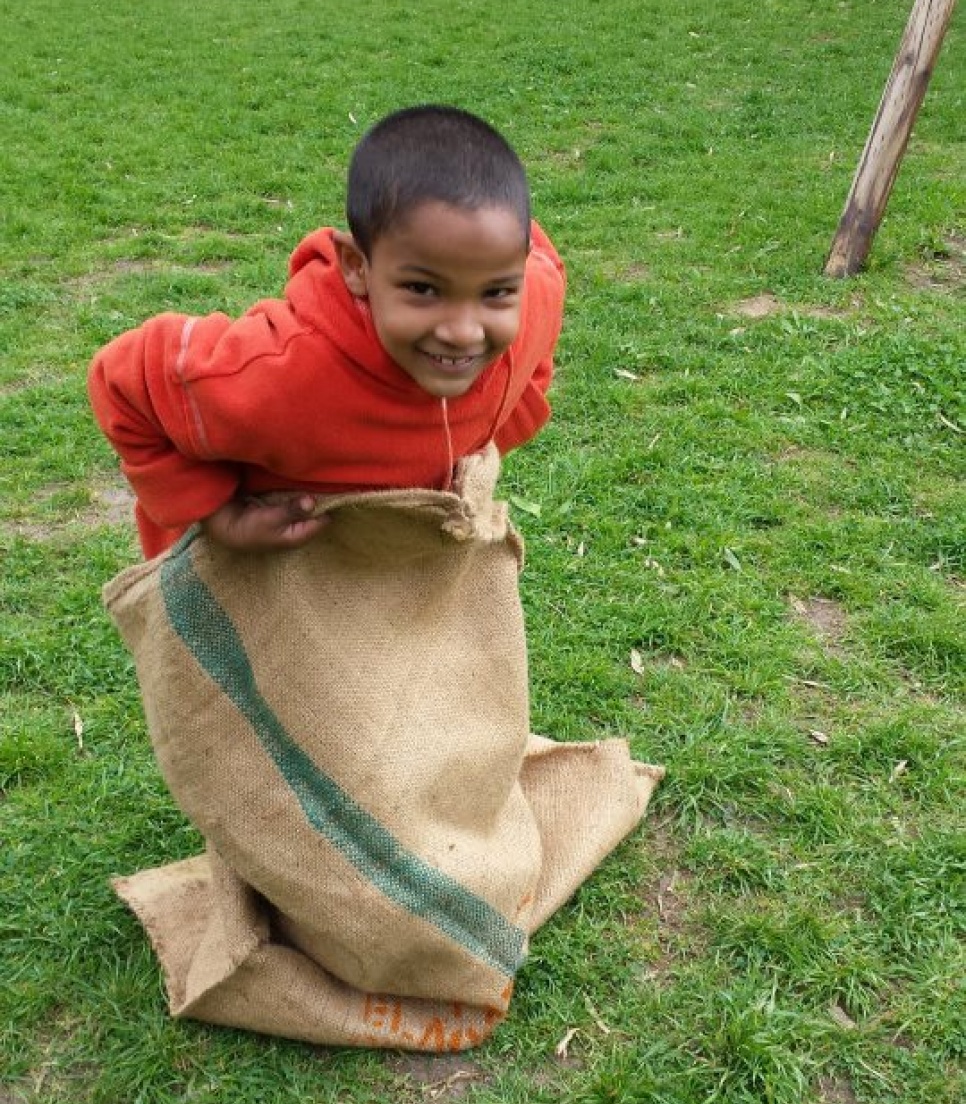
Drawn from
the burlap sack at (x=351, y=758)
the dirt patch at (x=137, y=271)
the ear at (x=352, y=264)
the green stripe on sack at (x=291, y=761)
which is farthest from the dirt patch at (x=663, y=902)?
the dirt patch at (x=137, y=271)

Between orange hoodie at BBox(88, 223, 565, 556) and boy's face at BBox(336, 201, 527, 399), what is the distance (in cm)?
6

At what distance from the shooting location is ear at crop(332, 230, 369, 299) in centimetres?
192

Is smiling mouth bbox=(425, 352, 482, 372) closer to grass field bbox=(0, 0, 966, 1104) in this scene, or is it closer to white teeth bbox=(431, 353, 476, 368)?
white teeth bbox=(431, 353, 476, 368)

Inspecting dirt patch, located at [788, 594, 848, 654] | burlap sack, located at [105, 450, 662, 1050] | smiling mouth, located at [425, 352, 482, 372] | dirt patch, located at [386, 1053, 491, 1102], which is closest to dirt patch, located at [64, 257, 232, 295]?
dirt patch, located at [788, 594, 848, 654]

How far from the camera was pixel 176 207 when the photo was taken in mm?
7551

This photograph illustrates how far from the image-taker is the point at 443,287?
1869 mm

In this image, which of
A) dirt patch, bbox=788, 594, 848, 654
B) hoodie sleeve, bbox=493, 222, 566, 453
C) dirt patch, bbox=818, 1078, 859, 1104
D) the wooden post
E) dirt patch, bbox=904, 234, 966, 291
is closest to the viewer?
hoodie sleeve, bbox=493, 222, 566, 453

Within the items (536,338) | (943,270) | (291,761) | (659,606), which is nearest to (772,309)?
(943,270)

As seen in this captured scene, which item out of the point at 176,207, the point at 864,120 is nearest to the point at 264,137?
the point at 176,207

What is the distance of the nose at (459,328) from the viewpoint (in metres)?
1.88

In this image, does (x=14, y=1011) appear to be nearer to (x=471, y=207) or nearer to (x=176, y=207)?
(x=471, y=207)

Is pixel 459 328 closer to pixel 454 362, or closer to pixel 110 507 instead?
pixel 454 362

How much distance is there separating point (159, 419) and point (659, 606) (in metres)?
2.27

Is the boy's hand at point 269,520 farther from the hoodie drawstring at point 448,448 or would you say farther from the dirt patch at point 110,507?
the dirt patch at point 110,507
